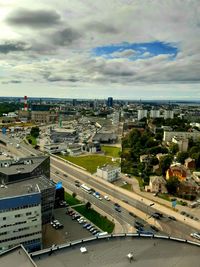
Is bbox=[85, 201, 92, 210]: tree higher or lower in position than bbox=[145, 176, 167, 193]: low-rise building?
lower

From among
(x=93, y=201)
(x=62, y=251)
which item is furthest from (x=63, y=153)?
(x=62, y=251)

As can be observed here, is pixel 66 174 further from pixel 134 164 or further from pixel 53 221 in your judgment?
pixel 53 221

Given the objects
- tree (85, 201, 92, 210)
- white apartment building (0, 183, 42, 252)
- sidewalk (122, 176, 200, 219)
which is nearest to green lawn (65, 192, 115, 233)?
tree (85, 201, 92, 210)

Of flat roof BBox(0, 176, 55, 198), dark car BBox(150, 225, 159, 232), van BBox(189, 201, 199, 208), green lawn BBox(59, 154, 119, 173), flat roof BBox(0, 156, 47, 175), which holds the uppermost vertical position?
flat roof BBox(0, 156, 47, 175)

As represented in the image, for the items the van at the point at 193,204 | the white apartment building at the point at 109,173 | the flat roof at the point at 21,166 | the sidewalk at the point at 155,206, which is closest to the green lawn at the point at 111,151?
the white apartment building at the point at 109,173

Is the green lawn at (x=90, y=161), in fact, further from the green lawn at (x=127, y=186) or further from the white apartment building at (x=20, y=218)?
the white apartment building at (x=20, y=218)

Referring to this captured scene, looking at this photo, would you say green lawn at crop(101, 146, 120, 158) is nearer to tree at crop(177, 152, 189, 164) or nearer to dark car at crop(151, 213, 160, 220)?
tree at crop(177, 152, 189, 164)

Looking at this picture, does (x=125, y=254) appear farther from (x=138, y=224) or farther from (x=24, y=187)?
(x=24, y=187)
